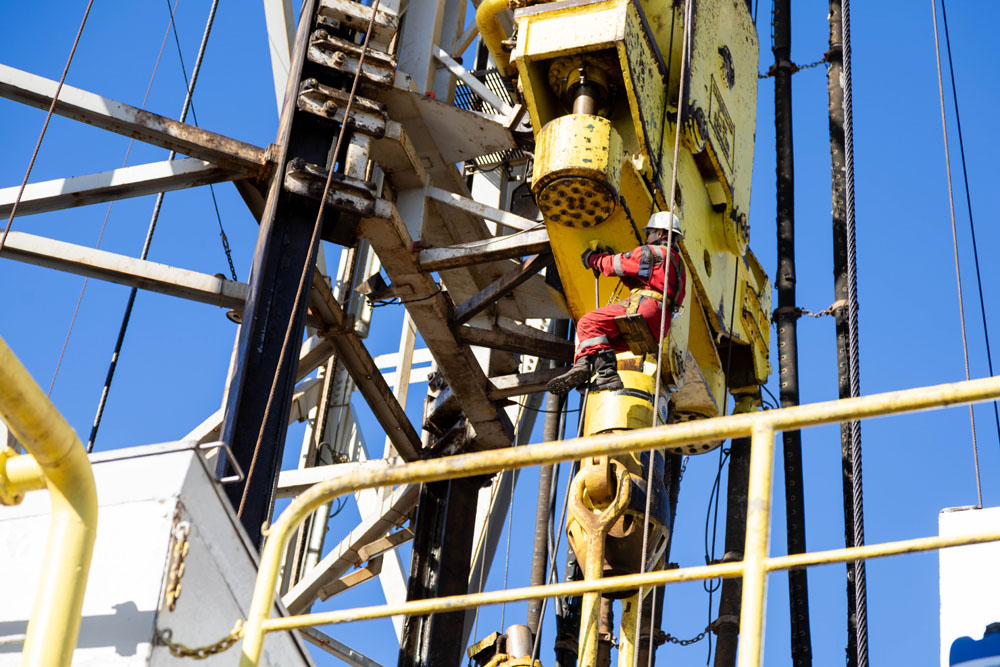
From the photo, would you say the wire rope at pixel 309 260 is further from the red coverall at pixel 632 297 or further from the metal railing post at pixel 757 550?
the metal railing post at pixel 757 550

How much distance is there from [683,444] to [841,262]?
744 centimetres

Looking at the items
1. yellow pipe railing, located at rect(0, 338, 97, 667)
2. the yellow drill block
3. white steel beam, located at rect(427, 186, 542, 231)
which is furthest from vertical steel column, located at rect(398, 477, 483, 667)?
yellow pipe railing, located at rect(0, 338, 97, 667)

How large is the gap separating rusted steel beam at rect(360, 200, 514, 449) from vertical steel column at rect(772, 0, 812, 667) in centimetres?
295

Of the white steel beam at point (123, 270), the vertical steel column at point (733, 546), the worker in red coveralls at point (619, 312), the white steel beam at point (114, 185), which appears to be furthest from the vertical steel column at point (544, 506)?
the white steel beam at point (114, 185)

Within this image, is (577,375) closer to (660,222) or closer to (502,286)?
(660,222)

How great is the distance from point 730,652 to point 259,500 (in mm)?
3699

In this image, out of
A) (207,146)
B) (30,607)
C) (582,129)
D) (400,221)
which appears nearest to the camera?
(30,607)

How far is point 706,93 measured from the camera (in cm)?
1086

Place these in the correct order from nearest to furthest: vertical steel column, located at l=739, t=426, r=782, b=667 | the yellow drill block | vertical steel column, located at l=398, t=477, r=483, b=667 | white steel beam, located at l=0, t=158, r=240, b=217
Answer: vertical steel column, located at l=739, t=426, r=782, b=667 < the yellow drill block < white steel beam, located at l=0, t=158, r=240, b=217 < vertical steel column, located at l=398, t=477, r=483, b=667

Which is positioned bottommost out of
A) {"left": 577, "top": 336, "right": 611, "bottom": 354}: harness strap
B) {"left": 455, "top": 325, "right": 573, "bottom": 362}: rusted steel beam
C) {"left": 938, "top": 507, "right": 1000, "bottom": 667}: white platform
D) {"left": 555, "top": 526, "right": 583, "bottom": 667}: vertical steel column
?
{"left": 938, "top": 507, "right": 1000, "bottom": 667}: white platform

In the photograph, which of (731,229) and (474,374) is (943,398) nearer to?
(731,229)

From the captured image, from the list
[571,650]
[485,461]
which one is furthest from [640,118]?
[485,461]

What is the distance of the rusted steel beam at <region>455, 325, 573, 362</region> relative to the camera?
12031 millimetres

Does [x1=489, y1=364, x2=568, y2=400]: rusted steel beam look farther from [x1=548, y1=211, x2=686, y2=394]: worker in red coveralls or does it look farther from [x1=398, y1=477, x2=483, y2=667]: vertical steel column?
[x1=548, y1=211, x2=686, y2=394]: worker in red coveralls
